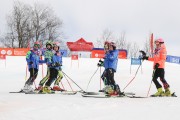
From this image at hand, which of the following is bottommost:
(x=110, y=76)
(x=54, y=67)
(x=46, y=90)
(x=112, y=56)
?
(x=46, y=90)

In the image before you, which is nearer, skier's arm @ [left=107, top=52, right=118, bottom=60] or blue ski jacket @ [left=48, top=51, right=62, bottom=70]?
skier's arm @ [left=107, top=52, right=118, bottom=60]

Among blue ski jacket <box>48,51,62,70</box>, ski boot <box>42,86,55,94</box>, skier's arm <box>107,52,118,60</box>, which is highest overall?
skier's arm <box>107,52,118,60</box>

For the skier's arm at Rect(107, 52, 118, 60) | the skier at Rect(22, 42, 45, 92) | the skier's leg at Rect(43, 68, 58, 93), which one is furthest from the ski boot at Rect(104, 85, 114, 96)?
the skier at Rect(22, 42, 45, 92)

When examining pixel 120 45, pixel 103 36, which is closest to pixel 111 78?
pixel 103 36

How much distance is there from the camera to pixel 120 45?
81562mm

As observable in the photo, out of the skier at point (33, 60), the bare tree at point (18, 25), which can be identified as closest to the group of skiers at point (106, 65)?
the skier at point (33, 60)

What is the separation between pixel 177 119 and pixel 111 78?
17.2ft

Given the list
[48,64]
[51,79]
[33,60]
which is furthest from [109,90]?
[33,60]

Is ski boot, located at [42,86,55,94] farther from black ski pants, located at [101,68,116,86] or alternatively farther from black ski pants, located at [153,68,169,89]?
black ski pants, located at [153,68,169,89]

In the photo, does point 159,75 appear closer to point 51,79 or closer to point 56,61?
point 56,61

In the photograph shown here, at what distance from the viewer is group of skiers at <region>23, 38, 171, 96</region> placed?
40.6ft

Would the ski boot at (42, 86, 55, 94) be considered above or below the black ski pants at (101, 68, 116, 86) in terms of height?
below

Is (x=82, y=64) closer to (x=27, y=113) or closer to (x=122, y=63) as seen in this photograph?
(x=122, y=63)

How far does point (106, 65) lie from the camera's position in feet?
41.4
